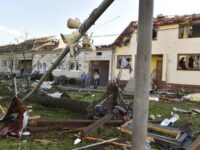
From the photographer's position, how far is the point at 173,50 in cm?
2806

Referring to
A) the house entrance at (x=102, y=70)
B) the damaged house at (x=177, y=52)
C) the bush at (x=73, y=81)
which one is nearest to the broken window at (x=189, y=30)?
the damaged house at (x=177, y=52)

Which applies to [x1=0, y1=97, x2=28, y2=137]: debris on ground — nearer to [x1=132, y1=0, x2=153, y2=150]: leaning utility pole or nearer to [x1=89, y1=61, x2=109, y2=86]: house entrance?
[x1=132, y1=0, x2=153, y2=150]: leaning utility pole

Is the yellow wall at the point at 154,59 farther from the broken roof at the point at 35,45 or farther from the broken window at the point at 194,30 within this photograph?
the broken roof at the point at 35,45

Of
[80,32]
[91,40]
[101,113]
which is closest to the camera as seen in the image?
[80,32]

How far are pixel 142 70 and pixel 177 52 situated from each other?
82.2ft

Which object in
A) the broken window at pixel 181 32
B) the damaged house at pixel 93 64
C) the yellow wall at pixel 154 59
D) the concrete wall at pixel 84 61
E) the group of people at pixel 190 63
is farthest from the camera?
the concrete wall at pixel 84 61

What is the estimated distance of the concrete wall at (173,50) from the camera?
87.7ft

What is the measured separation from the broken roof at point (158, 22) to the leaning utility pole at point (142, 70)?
80.8ft

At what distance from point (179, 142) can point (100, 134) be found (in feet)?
6.39

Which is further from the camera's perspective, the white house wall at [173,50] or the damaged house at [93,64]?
the damaged house at [93,64]

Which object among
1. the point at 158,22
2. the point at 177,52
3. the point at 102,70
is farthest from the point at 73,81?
the point at 177,52

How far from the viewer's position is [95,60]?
35.2 metres

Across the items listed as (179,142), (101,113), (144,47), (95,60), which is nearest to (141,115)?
(144,47)

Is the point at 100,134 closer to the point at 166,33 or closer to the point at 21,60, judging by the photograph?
the point at 166,33
